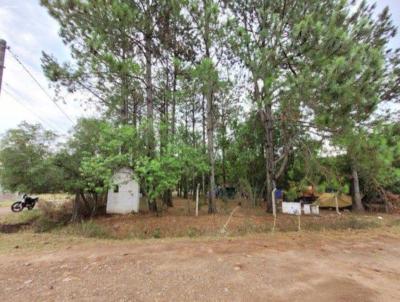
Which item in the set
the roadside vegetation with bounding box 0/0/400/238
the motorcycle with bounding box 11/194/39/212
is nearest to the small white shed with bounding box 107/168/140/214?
the roadside vegetation with bounding box 0/0/400/238

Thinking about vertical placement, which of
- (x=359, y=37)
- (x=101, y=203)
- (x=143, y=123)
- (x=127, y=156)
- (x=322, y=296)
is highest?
(x=359, y=37)

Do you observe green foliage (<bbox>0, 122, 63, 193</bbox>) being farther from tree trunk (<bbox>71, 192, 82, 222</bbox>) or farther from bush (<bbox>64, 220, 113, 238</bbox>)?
bush (<bbox>64, 220, 113, 238</bbox>)

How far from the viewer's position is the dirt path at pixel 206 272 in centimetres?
294

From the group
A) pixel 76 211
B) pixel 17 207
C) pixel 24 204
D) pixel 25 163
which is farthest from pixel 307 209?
pixel 17 207

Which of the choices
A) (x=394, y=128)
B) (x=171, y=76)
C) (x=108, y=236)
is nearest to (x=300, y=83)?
(x=394, y=128)

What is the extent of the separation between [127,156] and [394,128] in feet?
23.5

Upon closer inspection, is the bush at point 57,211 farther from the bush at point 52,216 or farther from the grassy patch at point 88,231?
the grassy patch at point 88,231

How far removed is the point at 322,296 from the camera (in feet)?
9.47

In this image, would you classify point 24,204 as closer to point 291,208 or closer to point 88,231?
point 88,231

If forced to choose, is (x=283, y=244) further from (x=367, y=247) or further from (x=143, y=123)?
(x=143, y=123)

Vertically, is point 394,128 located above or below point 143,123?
below

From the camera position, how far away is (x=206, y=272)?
3689mm

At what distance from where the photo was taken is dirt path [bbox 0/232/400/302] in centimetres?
294

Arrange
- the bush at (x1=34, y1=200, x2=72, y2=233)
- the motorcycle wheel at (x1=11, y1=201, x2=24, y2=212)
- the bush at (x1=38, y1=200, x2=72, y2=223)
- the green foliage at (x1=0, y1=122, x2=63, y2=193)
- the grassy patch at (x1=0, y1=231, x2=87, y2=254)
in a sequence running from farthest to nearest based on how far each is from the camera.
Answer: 1. the motorcycle wheel at (x1=11, y1=201, x2=24, y2=212)
2. the bush at (x1=38, y1=200, x2=72, y2=223)
3. the bush at (x1=34, y1=200, x2=72, y2=233)
4. the green foliage at (x1=0, y1=122, x2=63, y2=193)
5. the grassy patch at (x1=0, y1=231, x2=87, y2=254)
